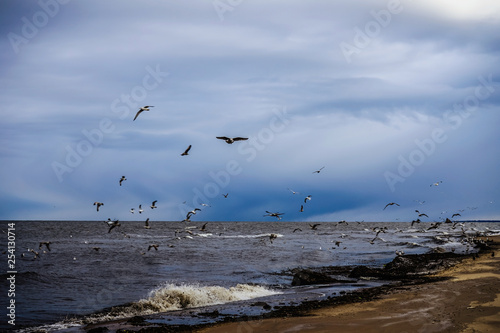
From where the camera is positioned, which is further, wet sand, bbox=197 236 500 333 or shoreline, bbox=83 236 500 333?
shoreline, bbox=83 236 500 333

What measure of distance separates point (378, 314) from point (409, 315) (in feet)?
3.73

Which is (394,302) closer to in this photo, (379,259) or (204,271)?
(204,271)

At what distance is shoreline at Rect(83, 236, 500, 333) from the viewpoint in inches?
583

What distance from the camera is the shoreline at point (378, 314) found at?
14.8m

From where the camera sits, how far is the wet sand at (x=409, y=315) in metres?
14.3

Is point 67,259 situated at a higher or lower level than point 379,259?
higher

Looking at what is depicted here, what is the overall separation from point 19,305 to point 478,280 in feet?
79.8

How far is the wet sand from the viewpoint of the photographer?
14346mm

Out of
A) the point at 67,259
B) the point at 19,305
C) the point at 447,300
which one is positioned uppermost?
the point at 67,259

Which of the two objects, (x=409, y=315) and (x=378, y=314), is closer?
(x=409, y=315)

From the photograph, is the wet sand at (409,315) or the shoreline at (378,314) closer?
the wet sand at (409,315)

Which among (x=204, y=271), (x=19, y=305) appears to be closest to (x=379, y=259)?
(x=204, y=271)

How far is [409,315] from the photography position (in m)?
16.0

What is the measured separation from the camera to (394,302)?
18.9 meters
